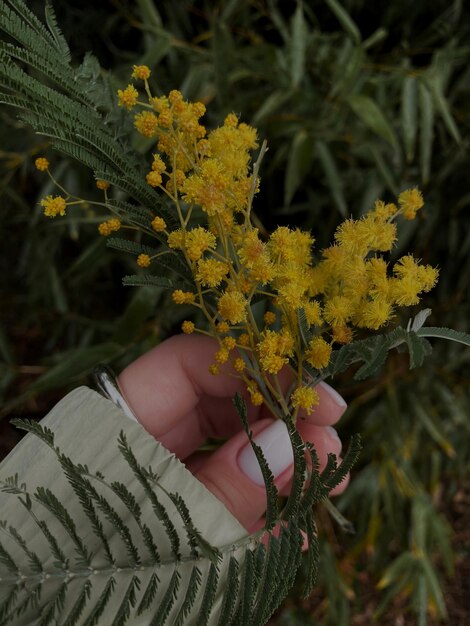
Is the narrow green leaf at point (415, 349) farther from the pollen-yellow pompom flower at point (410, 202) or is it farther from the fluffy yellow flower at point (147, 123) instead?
the fluffy yellow flower at point (147, 123)

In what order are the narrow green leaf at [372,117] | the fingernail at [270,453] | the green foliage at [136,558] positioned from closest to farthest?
the green foliage at [136,558] < the fingernail at [270,453] < the narrow green leaf at [372,117]

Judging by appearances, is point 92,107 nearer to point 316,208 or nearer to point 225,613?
point 225,613

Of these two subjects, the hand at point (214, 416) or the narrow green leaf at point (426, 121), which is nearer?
the hand at point (214, 416)

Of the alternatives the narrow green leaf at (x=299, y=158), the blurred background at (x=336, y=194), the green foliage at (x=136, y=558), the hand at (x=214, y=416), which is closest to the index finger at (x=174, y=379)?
the hand at (x=214, y=416)

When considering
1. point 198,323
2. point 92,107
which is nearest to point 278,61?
point 198,323

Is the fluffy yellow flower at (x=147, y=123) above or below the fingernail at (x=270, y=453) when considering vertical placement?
above
